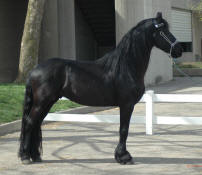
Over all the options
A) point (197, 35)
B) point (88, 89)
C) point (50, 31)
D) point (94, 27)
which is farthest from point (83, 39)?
point (88, 89)

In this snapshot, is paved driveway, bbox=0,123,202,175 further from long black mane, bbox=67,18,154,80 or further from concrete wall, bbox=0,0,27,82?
concrete wall, bbox=0,0,27,82

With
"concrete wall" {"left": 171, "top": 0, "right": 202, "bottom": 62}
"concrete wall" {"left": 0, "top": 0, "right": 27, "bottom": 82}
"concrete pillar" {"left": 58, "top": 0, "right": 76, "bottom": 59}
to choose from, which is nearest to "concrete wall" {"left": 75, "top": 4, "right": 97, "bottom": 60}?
"concrete wall" {"left": 0, "top": 0, "right": 27, "bottom": 82}

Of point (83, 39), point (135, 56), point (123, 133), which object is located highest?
point (135, 56)

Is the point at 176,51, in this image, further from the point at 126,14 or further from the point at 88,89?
the point at 126,14

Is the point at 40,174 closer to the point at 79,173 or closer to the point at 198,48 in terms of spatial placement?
the point at 79,173

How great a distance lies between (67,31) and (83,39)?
18.2 feet

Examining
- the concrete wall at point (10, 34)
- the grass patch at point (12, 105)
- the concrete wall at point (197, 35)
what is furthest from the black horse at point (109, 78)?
the concrete wall at point (197, 35)

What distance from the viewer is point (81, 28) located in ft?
93.9

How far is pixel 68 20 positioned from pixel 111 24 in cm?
552

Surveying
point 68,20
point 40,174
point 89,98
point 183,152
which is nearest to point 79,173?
point 40,174

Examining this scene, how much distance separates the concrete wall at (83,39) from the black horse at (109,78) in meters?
20.9

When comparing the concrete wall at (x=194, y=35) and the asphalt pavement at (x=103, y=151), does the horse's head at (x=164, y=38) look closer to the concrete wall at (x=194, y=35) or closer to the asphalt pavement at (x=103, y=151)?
the asphalt pavement at (x=103, y=151)

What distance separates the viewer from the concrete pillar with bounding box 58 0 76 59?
924 inches

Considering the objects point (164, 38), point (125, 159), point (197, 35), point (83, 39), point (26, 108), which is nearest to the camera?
point (164, 38)
